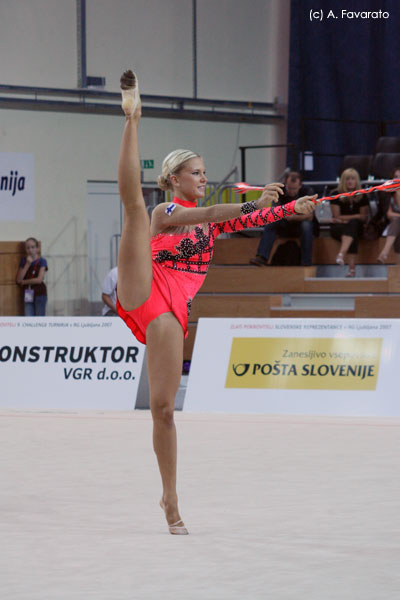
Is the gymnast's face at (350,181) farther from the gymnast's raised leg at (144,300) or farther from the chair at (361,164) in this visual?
the gymnast's raised leg at (144,300)

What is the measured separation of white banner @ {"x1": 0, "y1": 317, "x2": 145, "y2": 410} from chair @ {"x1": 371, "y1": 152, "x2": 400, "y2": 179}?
5295 millimetres

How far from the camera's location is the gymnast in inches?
151

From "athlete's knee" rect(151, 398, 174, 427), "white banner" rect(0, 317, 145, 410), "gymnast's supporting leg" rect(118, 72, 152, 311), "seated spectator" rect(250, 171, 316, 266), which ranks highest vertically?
"gymnast's supporting leg" rect(118, 72, 152, 311)

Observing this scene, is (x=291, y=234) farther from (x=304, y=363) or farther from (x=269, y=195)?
(x=269, y=195)

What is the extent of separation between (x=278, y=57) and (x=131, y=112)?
14229 millimetres

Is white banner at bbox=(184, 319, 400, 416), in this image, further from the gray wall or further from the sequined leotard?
the gray wall

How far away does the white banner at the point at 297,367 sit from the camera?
26.1 feet

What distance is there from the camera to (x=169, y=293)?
13.4 feet

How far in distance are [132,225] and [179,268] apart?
0.43 m

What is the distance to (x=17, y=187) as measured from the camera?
1478cm

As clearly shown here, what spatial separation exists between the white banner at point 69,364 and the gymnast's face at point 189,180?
446cm

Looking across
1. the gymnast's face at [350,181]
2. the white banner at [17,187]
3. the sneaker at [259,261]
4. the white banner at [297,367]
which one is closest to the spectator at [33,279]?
the white banner at [17,187]

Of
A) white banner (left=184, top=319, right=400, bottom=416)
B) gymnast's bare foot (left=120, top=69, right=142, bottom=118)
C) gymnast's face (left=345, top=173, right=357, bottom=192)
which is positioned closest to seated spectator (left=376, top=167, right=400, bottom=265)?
gymnast's face (left=345, top=173, right=357, bottom=192)

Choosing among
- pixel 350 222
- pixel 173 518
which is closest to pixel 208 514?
pixel 173 518
